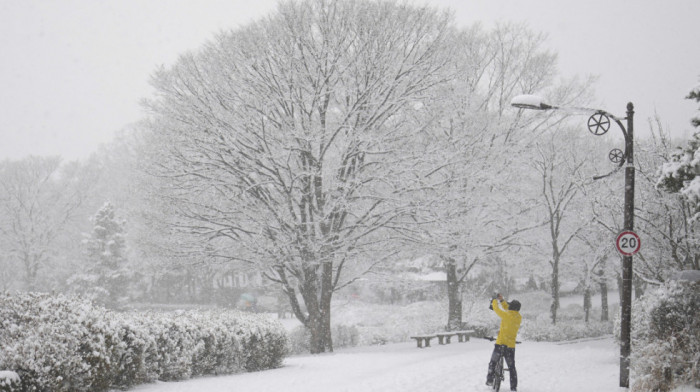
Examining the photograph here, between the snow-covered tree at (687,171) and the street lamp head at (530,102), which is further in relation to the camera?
the street lamp head at (530,102)

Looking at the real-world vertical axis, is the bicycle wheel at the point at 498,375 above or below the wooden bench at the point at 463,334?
above

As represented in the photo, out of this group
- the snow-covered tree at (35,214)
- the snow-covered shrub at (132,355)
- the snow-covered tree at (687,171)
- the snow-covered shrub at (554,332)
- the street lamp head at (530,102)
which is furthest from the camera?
the snow-covered tree at (35,214)

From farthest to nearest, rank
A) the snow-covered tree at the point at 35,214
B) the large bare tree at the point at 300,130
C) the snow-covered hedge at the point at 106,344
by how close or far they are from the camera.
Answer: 1. the snow-covered tree at the point at 35,214
2. the large bare tree at the point at 300,130
3. the snow-covered hedge at the point at 106,344

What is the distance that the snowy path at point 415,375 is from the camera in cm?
982

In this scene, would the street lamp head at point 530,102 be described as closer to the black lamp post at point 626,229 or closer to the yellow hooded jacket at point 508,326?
the black lamp post at point 626,229

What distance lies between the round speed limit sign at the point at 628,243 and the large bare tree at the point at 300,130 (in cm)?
714

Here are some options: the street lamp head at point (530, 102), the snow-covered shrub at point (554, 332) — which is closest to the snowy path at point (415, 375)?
the street lamp head at point (530, 102)

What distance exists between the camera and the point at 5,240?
42.5 metres

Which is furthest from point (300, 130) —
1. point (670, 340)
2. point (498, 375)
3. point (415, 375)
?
point (670, 340)

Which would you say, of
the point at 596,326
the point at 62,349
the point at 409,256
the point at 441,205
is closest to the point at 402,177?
the point at 441,205

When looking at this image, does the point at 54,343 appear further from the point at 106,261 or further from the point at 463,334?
the point at 106,261

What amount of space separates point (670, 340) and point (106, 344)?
29.8ft

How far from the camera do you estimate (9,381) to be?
6.83 m

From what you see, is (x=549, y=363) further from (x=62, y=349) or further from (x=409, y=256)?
(x=62, y=349)
